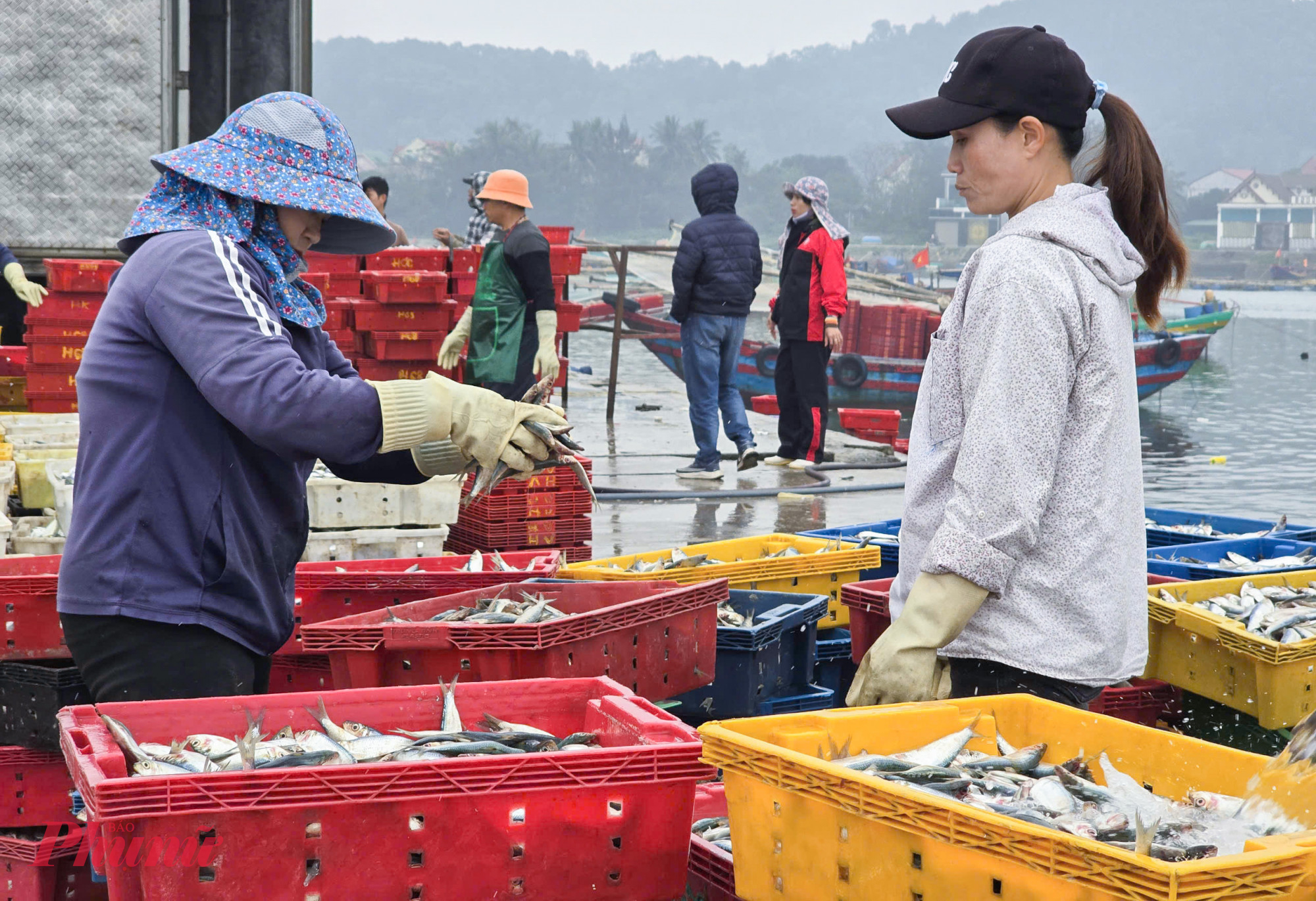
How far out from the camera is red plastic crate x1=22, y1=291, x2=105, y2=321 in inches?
323

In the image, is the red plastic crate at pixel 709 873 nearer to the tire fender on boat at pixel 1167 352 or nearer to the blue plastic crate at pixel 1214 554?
the blue plastic crate at pixel 1214 554

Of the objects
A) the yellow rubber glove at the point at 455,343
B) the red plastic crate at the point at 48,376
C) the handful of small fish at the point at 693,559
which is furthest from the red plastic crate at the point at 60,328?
the handful of small fish at the point at 693,559

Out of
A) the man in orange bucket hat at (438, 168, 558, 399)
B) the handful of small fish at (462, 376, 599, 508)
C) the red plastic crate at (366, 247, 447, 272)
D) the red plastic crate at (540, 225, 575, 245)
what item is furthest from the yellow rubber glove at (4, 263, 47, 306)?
the handful of small fish at (462, 376, 599, 508)

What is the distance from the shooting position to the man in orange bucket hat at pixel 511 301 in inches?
337

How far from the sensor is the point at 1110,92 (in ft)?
8.80

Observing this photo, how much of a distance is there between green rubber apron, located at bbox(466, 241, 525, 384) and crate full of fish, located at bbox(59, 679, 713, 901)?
20.4 feet

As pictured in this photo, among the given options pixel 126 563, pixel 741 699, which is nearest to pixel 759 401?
pixel 741 699

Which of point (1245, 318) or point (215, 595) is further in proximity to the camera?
point (1245, 318)

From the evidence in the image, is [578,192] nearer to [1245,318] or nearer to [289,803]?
[1245,318]

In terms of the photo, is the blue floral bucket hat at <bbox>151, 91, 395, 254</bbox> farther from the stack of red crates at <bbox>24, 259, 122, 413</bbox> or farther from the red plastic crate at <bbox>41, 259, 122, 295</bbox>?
the red plastic crate at <bbox>41, 259, 122, 295</bbox>

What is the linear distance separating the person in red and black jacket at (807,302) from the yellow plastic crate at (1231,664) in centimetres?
633

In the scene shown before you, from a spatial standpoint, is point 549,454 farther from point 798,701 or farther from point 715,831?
point 798,701

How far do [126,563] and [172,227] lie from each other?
0.68 m

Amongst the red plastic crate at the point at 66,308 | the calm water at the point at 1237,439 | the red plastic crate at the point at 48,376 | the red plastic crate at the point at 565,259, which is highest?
the red plastic crate at the point at 565,259
